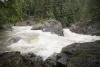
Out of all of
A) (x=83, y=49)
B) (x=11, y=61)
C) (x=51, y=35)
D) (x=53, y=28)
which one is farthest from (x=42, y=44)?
(x=53, y=28)

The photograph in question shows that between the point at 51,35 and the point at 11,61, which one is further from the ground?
the point at 11,61

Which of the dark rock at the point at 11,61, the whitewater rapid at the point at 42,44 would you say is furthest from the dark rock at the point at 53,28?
the dark rock at the point at 11,61

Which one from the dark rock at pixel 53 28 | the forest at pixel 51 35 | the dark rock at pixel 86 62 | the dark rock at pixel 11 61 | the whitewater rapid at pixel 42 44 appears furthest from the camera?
the dark rock at pixel 53 28

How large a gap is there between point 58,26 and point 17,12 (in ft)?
53.3

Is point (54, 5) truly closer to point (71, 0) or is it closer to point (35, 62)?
point (71, 0)

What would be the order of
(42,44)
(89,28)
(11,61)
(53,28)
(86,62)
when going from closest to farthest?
(86,62)
(11,61)
(42,44)
(53,28)
(89,28)

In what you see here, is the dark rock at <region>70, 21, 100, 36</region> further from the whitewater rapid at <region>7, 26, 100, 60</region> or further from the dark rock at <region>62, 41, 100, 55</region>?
Answer: the dark rock at <region>62, 41, 100, 55</region>

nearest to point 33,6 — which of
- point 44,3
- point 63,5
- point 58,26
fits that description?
point 44,3

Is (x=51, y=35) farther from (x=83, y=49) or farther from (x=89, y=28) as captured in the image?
(x=83, y=49)

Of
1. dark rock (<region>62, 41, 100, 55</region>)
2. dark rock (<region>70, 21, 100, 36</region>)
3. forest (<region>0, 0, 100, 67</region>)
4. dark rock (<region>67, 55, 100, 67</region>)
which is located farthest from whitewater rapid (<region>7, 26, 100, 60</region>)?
dark rock (<region>70, 21, 100, 36</region>)

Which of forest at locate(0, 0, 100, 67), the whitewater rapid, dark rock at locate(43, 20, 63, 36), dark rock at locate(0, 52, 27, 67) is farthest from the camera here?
dark rock at locate(43, 20, 63, 36)

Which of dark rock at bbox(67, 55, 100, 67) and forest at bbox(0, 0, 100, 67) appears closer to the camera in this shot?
dark rock at bbox(67, 55, 100, 67)

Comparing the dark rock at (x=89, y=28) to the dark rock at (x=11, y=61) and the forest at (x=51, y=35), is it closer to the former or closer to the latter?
the forest at (x=51, y=35)

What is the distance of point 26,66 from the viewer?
6.62 m
